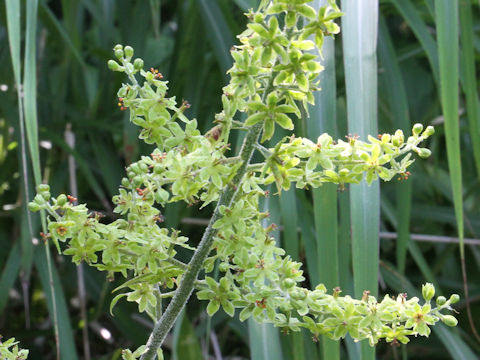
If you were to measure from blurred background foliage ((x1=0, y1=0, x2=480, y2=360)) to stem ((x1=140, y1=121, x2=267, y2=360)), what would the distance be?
407mm

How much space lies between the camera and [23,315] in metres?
2.09

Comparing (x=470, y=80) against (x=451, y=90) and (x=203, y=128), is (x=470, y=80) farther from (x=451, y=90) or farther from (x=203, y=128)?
(x=203, y=128)

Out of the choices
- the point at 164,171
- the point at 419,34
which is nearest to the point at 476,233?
the point at 419,34

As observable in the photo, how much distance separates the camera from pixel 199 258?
0.68 metres

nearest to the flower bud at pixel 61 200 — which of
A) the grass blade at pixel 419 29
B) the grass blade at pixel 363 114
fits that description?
the grass blade at pixel 363 114

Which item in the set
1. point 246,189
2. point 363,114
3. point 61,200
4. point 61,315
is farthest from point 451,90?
point 61,315

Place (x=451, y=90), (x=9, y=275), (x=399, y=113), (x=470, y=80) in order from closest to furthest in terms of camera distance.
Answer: (x=451, y=90)
(x=470, y=80)
(x=399, y=113)
(x=9, y=275)

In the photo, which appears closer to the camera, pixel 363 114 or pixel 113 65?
pixel 113 65

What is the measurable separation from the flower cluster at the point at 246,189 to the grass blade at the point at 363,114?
0.09 m

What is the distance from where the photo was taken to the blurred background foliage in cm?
137

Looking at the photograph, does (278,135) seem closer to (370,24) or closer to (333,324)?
(370,24)

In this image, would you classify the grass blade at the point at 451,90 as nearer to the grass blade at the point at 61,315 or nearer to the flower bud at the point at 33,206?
the flower bud at the point at 33,206

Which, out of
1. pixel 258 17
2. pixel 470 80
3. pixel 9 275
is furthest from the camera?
pixel 9 275

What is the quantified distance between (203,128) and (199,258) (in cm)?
113
